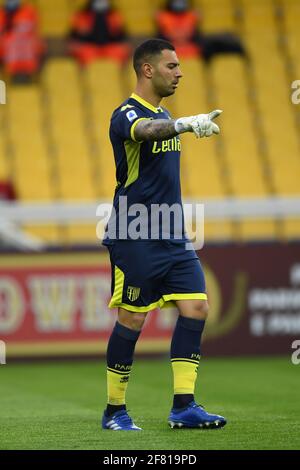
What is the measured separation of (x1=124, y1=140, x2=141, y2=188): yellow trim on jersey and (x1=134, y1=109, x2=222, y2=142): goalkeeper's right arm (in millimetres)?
214

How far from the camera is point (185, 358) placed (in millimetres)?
7000

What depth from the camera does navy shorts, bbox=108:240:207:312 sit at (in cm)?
695

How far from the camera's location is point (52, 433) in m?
6.79

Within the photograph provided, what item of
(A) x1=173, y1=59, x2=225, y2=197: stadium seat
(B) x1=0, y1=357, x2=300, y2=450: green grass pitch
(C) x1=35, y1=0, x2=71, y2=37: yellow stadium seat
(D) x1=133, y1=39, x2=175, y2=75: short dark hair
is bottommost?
(B) x1=0, y1=357, x2=300, y2=450: green grass pitch

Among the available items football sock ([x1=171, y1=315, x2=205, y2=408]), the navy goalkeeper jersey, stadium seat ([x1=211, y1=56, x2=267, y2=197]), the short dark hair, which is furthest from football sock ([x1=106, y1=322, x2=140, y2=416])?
stadium seat ([x1=211, y1=56, x2=267, y2=197])

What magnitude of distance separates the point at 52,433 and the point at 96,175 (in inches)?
389

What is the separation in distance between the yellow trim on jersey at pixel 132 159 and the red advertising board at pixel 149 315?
19.1ft

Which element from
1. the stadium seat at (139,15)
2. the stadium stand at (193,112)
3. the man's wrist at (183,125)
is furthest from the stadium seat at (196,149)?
the man's wrist at (183,125)

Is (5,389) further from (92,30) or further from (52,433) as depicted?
(92,30)

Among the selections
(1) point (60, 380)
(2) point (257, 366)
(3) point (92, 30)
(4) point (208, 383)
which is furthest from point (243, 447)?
(3) point (92, 30)

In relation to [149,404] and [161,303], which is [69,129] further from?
[161,303]

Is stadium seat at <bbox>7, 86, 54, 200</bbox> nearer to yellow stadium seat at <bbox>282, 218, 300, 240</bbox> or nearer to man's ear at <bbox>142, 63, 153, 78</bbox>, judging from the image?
yellow stadium seat at <bbox>282, 218, 300, 240</bbox>
